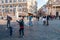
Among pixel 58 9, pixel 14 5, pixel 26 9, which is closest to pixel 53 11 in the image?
pixel 58 9

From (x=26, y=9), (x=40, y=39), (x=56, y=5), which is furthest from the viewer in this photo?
(x=26, y=9)

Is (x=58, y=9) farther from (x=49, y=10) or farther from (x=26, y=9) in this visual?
(x=26, y=9)

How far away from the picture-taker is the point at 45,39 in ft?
50.0

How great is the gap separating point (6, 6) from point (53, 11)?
72.0 feet

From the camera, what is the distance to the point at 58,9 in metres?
72.6

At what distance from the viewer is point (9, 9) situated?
8350 centimetres

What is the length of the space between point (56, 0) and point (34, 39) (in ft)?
199

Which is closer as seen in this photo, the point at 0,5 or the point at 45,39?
the point at 45,39

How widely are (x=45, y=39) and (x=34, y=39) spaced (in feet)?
2.60

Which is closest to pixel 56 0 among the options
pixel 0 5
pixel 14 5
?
pixel 14 5

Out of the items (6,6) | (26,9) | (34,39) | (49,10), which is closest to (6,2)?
(6,6)

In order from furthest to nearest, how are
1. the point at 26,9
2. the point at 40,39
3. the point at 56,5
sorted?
the point at 26,9 → the point at 56,5 → the point at 40,39

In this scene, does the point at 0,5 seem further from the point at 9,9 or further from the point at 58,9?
the point at 58,9

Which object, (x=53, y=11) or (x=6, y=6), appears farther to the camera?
(x=6, y=6)
